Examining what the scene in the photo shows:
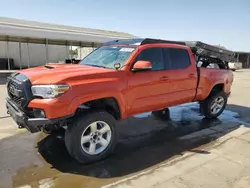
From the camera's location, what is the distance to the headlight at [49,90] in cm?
336

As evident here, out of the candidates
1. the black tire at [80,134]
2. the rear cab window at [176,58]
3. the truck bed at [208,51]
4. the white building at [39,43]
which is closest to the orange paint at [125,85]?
the rear cab window at [176,58]

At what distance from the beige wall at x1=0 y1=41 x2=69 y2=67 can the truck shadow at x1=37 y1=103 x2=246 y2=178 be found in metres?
21.8

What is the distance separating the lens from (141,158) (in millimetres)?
4086

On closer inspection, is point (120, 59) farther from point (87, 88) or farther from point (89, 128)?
point (89, 128)

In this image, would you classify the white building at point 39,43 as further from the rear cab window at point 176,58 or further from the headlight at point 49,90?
the headlight at point 49,90

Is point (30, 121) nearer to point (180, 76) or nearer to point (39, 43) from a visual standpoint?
point (180, 76)

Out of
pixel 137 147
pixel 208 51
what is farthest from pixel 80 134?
pixel 208 51

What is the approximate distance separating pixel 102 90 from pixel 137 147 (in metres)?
1.48

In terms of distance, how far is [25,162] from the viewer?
12.8 feet

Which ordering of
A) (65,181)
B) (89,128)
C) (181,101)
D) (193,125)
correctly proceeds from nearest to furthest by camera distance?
(65,181) < (89,128) < (181,101) < (193,125)

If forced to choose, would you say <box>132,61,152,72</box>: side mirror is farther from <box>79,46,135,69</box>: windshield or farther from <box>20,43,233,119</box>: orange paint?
<box>79,46,135,69</box>: windshield

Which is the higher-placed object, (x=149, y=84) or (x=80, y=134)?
(x=149, y=84)

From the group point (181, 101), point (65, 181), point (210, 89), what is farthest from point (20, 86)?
point (210, 89)

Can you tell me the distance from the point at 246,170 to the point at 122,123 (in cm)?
314
